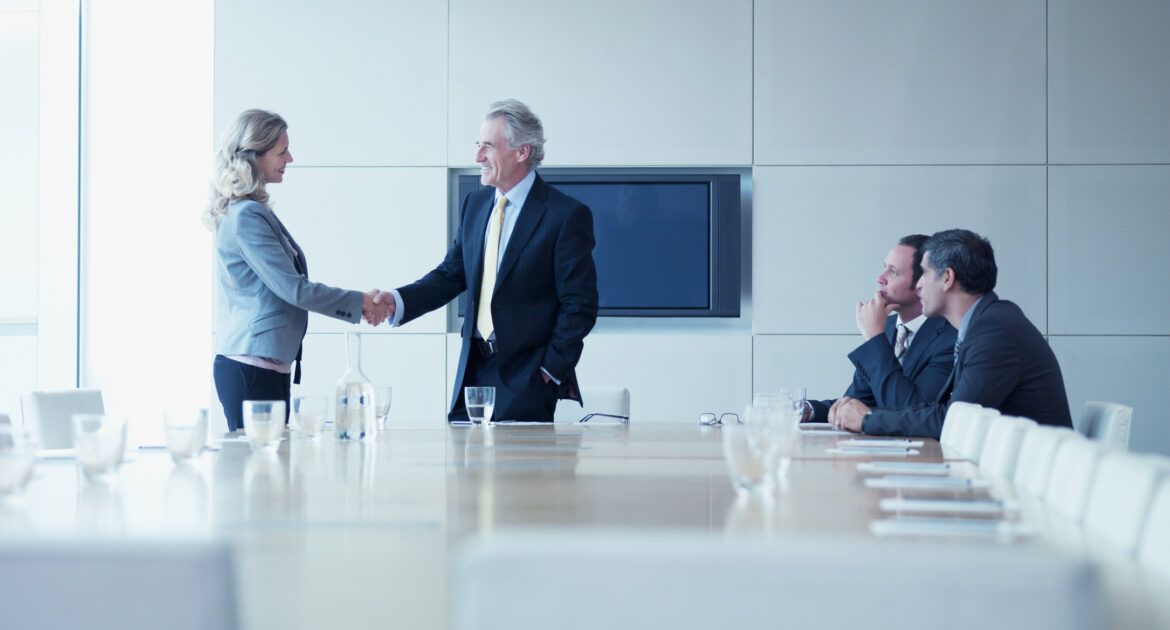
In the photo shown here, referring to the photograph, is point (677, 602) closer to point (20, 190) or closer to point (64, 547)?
point (64, 547)

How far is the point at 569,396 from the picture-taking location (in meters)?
4.12

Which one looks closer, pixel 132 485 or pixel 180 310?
pixel 132 485

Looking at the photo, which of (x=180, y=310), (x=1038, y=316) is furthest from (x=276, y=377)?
(x=1038, y=316)

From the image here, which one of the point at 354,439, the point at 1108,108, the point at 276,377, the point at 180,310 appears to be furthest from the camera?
the point at 180,310

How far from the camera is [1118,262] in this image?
18.7 ft

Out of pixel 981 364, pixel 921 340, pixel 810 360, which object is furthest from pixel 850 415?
pixel 810 360

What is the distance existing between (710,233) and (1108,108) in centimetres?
196

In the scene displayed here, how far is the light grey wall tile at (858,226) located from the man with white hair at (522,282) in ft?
6.02

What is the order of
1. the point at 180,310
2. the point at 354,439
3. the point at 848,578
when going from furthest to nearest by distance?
the point at 180,310 < the point at 354,439 < the point at 848,578

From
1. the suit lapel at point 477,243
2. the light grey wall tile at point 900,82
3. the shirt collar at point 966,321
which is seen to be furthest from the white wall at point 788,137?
the shirt collar at point 966,321

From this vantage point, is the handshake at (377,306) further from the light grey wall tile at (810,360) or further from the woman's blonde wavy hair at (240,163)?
the light grey wall tile at (810,360)

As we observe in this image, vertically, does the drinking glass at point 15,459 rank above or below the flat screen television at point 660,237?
below

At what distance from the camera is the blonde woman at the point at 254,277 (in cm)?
375

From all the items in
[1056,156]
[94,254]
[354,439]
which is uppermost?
[1056,156]
